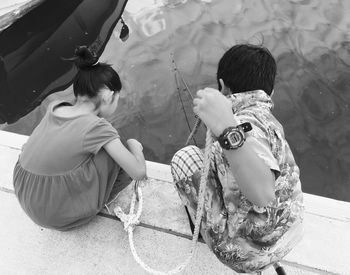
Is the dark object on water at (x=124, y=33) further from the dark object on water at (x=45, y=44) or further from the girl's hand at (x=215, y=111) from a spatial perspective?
the girl's hand at (x=215, y=111)

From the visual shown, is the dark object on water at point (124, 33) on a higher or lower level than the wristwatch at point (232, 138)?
lower

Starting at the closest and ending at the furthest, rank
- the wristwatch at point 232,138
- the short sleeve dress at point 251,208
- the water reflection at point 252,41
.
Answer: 1. the wristwatch at point 232,138
2. the short sleeve dress at point 251,208
3. the water reflection at point 252,41

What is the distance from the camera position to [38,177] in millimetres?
1769

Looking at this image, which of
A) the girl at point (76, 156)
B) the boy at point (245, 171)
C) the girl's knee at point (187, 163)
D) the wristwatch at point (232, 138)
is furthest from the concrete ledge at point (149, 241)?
the wristwatch at point (232, 138)

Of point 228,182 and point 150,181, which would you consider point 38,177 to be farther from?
point 228,182

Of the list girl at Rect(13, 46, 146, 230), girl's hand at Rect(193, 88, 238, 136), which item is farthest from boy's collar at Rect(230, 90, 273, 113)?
girl at Rect(13, 46, 146, 230)

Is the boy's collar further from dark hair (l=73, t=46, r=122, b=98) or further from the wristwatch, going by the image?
dark hair (l=73, t=46, r=122, b=98)

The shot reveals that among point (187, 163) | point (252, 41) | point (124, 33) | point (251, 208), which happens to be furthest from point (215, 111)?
point (124, 33)

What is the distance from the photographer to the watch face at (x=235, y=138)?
1132mm

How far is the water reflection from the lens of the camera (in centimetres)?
304

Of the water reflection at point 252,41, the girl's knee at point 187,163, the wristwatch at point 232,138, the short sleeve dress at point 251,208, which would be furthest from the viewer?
the water reflection at point 252,41

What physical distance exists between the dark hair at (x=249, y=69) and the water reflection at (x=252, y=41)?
64.8 inches

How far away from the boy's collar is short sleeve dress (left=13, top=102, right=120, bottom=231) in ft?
2.20

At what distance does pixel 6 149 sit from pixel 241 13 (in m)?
3.00
